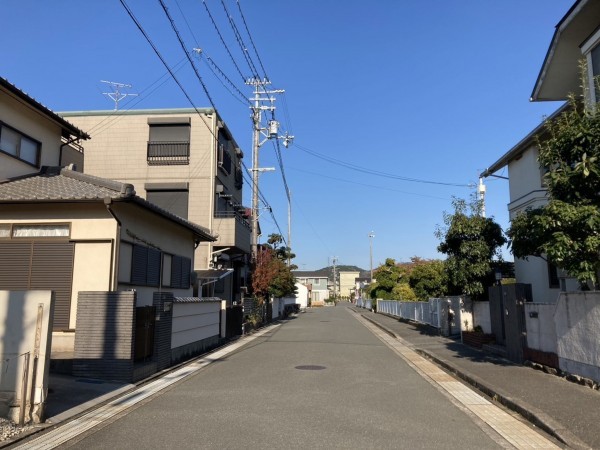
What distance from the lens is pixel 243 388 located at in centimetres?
962

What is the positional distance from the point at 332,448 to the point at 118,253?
8403 mm

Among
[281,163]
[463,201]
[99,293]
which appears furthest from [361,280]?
[99,293]

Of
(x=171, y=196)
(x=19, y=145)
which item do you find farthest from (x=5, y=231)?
(x=171, y=196)

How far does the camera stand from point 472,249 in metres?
16.5

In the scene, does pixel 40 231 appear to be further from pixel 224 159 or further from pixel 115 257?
pixel 224 159

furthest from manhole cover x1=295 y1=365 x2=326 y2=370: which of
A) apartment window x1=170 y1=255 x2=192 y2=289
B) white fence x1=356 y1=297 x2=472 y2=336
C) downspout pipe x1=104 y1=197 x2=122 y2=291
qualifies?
white fence x1=356 y1=297 x2=472 y2=336

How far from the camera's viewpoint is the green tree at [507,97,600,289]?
859 centimetres

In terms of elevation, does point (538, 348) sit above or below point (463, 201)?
below

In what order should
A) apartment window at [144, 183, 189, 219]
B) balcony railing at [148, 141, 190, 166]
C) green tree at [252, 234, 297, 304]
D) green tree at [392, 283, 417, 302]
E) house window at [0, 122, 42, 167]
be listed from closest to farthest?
house window at [0, 122, 42, 167] < apartment window at [144, 183, 189, 219] < balcony railing at [148, 141, 190, 166] < green tree at [252, 234, 297, 304] < green tree at [392, 283, 417, 302]

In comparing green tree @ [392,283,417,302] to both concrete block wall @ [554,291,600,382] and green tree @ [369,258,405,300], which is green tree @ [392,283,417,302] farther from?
concrete block wall @ [554,291,600,382]

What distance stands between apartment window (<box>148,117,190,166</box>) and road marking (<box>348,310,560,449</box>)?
54.1 ft

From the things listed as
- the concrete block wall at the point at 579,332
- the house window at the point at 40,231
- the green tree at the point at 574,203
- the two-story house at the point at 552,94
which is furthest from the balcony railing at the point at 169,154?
the concrete block wall at the point at 579,332

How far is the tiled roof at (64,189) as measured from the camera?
11695mm

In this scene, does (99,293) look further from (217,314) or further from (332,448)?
(217,314)
